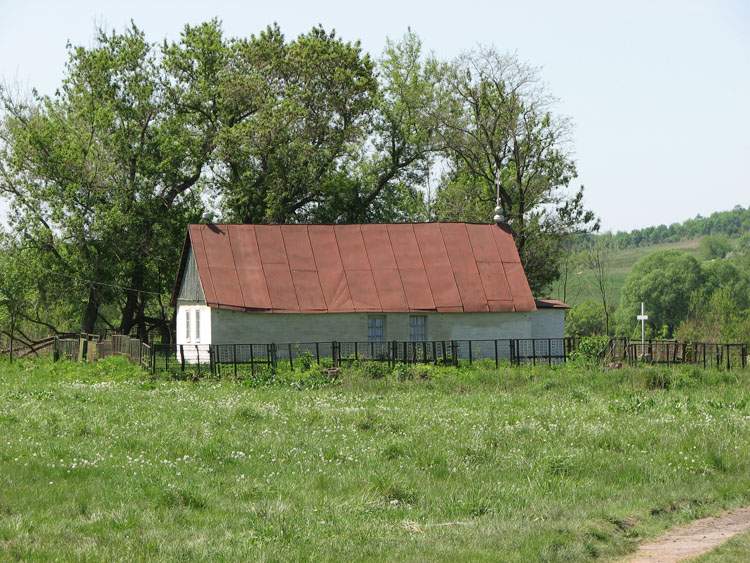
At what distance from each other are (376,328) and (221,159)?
616 inches

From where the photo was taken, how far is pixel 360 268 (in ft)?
138

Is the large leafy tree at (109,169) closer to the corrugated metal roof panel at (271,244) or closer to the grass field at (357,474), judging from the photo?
the corrugated metal roof panel at (271,244)

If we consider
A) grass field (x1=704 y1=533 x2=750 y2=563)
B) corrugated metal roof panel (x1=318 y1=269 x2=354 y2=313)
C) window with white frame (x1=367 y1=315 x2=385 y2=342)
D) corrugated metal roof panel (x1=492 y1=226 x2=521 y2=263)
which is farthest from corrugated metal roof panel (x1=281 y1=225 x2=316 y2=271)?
grass field (x1=704 y1=533 x2=750 y2=563)

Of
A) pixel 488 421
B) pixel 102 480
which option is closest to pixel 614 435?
pixel 488 421

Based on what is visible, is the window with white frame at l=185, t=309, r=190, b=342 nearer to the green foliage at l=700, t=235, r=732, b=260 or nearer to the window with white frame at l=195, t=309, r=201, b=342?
the window with white frame at l=195, t=309, r=201, b=342

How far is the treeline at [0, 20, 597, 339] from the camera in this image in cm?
5034

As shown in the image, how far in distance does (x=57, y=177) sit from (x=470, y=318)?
2191 centimetres

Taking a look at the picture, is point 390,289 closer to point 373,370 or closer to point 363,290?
point 363,290

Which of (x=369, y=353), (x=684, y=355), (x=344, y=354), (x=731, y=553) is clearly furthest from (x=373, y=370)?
(x=731, y=553)

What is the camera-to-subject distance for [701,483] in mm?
15438

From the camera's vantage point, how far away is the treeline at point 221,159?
50344 mm

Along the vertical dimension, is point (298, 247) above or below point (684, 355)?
above

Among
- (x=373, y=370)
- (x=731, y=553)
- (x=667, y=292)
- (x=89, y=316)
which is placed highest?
(x=667, y=292)

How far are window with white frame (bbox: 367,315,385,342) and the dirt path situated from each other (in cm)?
2778
